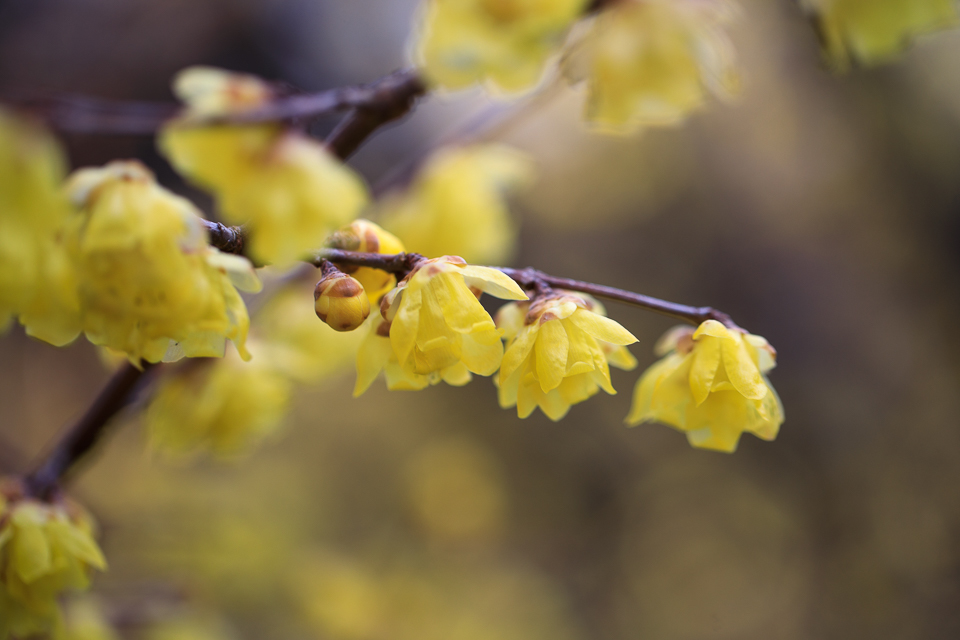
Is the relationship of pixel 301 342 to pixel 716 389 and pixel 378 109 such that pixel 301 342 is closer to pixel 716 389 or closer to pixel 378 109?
pixel 378 109

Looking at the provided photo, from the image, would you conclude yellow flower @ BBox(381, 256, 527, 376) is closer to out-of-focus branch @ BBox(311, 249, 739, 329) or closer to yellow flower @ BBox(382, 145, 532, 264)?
out-of-focus branch @ BBox(311, 249, 739, 329)

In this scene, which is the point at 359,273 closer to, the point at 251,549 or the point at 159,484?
the point at 251,549

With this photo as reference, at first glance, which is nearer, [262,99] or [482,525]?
[262,99]

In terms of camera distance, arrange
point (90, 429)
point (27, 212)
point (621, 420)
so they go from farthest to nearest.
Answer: point (621, 420)
point (90, 429)
point (27, 212)

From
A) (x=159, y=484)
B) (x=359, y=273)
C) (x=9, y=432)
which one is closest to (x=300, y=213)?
(x=359, y=273)

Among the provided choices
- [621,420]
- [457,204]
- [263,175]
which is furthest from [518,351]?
[621,420]

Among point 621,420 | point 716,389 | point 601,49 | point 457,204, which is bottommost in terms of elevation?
point 621,420
